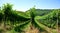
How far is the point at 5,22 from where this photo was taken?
69.4 ft

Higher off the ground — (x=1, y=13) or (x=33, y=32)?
(x=1, y=13)

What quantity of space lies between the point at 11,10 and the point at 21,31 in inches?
148

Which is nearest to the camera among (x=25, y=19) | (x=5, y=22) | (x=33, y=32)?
(x=33, y=32)

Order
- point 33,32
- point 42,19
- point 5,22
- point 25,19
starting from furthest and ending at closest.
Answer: point 42,19 → point 25,19 → point 5,22 → point 33,32

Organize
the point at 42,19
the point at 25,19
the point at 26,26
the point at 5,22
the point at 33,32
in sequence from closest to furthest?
the point at 33,32 → the point at 5,22 → the point at 26,26 → the point at 25,19 → the point at 42,19

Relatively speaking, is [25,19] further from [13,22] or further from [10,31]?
[10,31]

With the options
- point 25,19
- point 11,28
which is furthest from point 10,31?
point 25,19

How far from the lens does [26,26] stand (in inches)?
899

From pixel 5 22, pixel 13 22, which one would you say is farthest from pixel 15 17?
pixel 5 22

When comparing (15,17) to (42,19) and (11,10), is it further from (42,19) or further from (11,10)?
(42,19)

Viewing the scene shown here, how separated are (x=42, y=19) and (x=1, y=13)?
9.34 m

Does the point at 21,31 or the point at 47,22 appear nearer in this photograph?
the point at 21,31

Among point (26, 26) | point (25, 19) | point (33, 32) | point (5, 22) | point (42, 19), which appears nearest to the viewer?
point (33, 32)

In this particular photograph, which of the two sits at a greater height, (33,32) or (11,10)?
(11,10)
